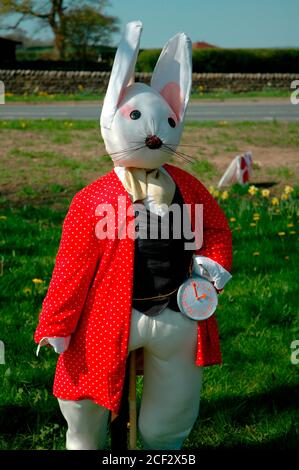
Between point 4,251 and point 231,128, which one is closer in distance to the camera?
point 4,251

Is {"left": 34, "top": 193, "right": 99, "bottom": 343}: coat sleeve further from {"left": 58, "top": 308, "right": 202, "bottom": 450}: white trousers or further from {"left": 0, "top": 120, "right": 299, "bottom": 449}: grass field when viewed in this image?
{"left": 0, "top": 120, "right": 299, "bottom": 449}: grass field

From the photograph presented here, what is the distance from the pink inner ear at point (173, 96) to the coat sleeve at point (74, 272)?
19.0 inches

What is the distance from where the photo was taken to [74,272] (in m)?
2.52

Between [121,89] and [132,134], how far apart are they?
16cm

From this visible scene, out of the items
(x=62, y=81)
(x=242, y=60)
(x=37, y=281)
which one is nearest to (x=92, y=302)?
(x=37, y=281)

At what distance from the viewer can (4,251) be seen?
5.12 metres

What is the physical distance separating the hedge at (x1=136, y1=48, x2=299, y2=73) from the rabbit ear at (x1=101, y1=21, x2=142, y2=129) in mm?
20730

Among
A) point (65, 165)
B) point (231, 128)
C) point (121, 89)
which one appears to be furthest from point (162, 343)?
point (231, 128)

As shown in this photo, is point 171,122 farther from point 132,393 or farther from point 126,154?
point 132,393

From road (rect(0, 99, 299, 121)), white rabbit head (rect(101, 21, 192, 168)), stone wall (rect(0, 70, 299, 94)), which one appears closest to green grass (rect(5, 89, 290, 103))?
stone wall (rect(0, 70, 299, 94))

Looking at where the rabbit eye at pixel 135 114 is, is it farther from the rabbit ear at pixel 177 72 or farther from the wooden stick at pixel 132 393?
the wooden stick at pixel 132 393

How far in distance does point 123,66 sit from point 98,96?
1576 centimetres

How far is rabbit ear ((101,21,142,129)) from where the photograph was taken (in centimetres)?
251
